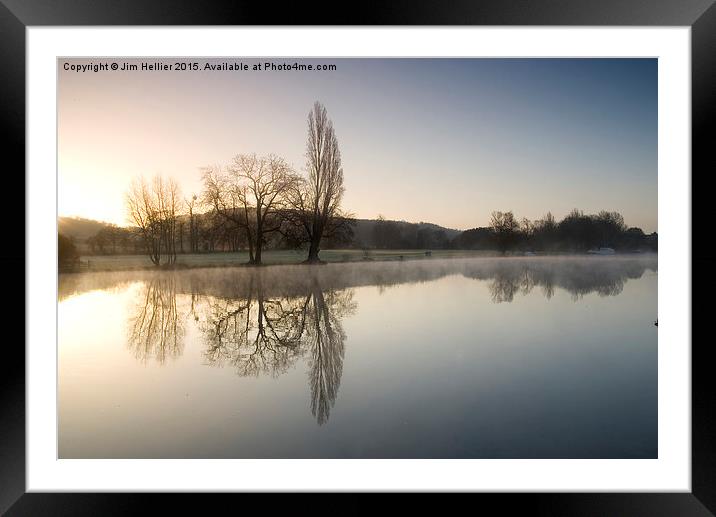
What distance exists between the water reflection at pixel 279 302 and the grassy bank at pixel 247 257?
0.35 feet

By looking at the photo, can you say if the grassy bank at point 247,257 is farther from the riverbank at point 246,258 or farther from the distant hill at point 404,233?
the distant hill at point 404,233

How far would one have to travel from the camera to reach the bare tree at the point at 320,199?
5.76 meters

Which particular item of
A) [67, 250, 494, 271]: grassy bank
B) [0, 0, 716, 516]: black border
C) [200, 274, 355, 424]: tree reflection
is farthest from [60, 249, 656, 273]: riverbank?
[0, 0, 716, 516]: black border

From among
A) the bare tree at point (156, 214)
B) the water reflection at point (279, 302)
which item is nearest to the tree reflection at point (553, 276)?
the water reflection at point (279, 302)

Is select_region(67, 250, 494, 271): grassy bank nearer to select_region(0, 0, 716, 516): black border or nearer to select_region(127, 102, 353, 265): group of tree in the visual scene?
select_region(127, 102, 353, 265): group of tree

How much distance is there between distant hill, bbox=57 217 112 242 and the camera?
4.90 m

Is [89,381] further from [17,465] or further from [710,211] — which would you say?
[710,211]

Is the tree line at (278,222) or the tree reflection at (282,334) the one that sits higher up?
the tree line at (278,222)

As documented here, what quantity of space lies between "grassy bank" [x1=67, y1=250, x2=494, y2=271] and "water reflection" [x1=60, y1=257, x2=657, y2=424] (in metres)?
0.11

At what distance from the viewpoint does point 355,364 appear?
429 cm

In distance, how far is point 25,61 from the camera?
2.07 metres

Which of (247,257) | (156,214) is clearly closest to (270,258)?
(247,257)

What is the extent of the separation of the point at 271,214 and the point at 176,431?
10.8ft

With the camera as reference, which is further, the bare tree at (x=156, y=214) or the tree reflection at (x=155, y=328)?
the bare tree at (x=156, y=214)
